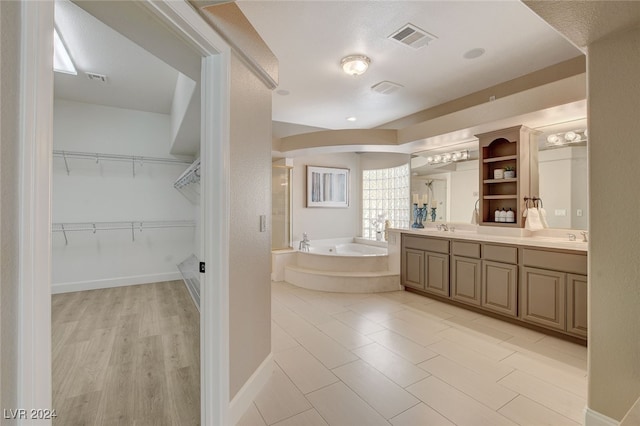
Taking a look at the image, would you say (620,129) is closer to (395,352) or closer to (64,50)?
(395,352)

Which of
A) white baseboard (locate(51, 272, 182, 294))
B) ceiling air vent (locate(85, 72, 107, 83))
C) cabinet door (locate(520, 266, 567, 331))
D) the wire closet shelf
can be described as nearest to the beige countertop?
cabinet door (locate(520, 266, 567, 331))

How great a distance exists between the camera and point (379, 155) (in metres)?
6.08

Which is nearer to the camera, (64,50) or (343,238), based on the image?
(64,50)

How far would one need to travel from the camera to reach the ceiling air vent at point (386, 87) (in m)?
3.65

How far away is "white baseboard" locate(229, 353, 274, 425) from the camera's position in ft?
5.34

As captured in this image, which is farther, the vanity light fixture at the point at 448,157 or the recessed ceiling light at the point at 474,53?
the vanity light fixture at the point at 448,157

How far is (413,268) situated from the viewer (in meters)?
4.05

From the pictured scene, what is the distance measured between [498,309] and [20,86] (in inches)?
150

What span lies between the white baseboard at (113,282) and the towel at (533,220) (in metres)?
5.08

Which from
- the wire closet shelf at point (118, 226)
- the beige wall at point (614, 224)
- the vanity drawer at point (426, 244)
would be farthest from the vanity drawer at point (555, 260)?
the wire closet shelf at point (118, 226)

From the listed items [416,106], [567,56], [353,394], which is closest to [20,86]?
[353,394]

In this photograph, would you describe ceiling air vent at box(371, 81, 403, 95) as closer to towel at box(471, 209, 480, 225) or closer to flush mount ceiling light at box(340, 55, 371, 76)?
flush mount ceiling light at box(340, 55, 371, 76)

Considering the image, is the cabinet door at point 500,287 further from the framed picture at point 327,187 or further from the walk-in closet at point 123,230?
the framed picture at point 327,187

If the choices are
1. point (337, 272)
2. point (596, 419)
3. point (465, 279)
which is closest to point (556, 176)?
point (465, 279)
